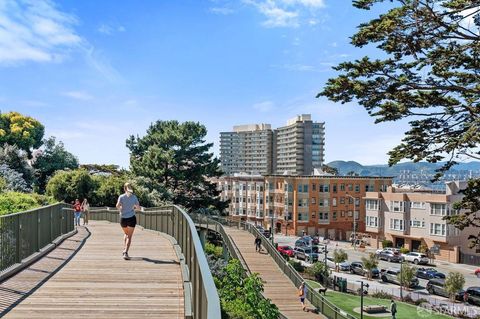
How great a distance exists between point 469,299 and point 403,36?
30161mm

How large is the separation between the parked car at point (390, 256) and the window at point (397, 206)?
32.3 feet

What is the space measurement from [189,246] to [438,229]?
6242 cm

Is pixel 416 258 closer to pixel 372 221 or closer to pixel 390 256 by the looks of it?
pixel 390 256

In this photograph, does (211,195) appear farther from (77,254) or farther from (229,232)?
(77,254)

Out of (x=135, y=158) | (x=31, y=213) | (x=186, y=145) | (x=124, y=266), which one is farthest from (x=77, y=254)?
(x=135, y=158)

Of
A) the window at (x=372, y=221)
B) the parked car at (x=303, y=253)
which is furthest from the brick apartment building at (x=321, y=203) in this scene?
the parked car at (x=303, y=253)

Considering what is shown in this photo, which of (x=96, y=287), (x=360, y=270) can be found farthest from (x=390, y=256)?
(x=96, y=287)

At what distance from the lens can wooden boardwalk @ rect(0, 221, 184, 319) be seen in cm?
701

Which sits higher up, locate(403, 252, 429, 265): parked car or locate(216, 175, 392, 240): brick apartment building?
locate(216, 175, 392, 240): brick apartment building

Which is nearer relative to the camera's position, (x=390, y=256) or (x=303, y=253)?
(x=303, y=253)

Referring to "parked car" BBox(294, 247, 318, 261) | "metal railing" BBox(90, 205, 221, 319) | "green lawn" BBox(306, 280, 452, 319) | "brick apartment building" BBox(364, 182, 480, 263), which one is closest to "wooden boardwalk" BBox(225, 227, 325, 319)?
"green lawn" BBox(306, 280, 452, 319)

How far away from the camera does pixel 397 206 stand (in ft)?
235

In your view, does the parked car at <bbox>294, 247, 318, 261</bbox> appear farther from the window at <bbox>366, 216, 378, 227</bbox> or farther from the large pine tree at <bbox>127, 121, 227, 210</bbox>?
the window at <bbox>366, 216, 378, 227</bbox>

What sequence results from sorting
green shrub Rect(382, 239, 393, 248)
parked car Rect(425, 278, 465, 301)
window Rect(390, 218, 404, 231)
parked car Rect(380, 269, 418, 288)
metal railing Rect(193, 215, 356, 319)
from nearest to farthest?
metal railing Rect(193, 215, 356, 319) < parked car Rect(425, 278, 465, 301) < parked car Rect(380, 269, 418, 288) < window Rect(390, 218, 404, 231) < green shrub Rect(382, 239, 393, 248)
